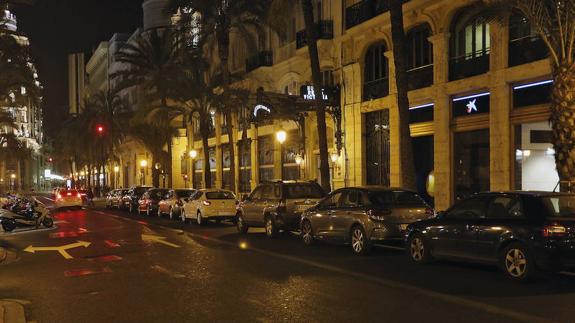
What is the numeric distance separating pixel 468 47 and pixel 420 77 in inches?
109

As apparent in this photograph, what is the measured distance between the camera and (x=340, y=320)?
7.61 meters

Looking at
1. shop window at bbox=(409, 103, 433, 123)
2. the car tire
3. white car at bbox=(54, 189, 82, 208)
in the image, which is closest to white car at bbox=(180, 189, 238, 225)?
shop window at bbox=(409, 103, 433, 123)

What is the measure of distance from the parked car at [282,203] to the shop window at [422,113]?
8242 mm

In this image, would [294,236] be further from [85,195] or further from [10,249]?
[85,195]

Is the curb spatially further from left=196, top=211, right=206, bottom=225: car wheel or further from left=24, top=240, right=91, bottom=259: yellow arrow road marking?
left=196, top=211, right=206, bottom=225: car wheel

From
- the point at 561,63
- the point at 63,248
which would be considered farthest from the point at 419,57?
the point at 63,248

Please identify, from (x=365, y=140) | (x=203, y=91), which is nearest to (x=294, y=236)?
(x=365, y=140)

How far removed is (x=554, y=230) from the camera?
9.63 meters

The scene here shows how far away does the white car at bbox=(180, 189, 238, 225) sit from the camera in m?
24.2

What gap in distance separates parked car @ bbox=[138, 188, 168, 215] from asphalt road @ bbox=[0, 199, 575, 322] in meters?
16.0

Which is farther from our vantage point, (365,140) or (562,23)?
(365,140)

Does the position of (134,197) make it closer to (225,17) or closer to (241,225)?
(225,17)

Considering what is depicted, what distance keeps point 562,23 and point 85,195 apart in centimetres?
4391

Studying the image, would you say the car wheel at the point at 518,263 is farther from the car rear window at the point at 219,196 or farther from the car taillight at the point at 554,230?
the car rear window at the point at 219,196
